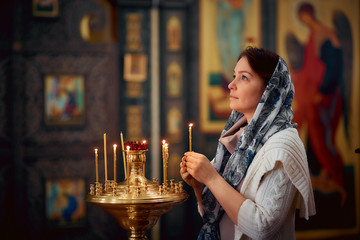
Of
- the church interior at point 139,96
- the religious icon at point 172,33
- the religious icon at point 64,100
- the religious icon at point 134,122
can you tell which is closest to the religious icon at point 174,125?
the church interior at point 139,96

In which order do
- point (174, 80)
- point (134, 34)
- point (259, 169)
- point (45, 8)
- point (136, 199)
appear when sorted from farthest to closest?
point (174, 80), point (134, 34), point (45, 8), point (259, 169), point (136, 199)

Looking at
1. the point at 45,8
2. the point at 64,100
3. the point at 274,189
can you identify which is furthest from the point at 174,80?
the point at 274,189

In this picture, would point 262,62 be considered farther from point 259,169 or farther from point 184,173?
point 184,173

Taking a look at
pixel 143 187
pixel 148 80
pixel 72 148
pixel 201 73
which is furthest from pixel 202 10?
pixel 143 187

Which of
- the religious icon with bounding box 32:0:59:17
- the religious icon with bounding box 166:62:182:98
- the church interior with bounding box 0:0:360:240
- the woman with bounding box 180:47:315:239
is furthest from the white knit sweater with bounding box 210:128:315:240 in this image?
the religious icon with bounding box 32:0:59:17

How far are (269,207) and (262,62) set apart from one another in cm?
63

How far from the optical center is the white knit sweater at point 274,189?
1536 mm

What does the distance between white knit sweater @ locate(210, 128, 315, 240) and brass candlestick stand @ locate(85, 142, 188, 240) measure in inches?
10.8

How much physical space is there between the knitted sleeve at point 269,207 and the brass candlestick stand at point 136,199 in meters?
0.27

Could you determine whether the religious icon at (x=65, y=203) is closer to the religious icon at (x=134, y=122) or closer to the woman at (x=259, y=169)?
the religious icon at (x=134, y=122)

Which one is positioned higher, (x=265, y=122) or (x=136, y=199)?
(x=265, y=122)

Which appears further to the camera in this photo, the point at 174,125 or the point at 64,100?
the point at 174,125

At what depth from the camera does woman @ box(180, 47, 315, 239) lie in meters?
1.56

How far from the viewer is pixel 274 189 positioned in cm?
156
